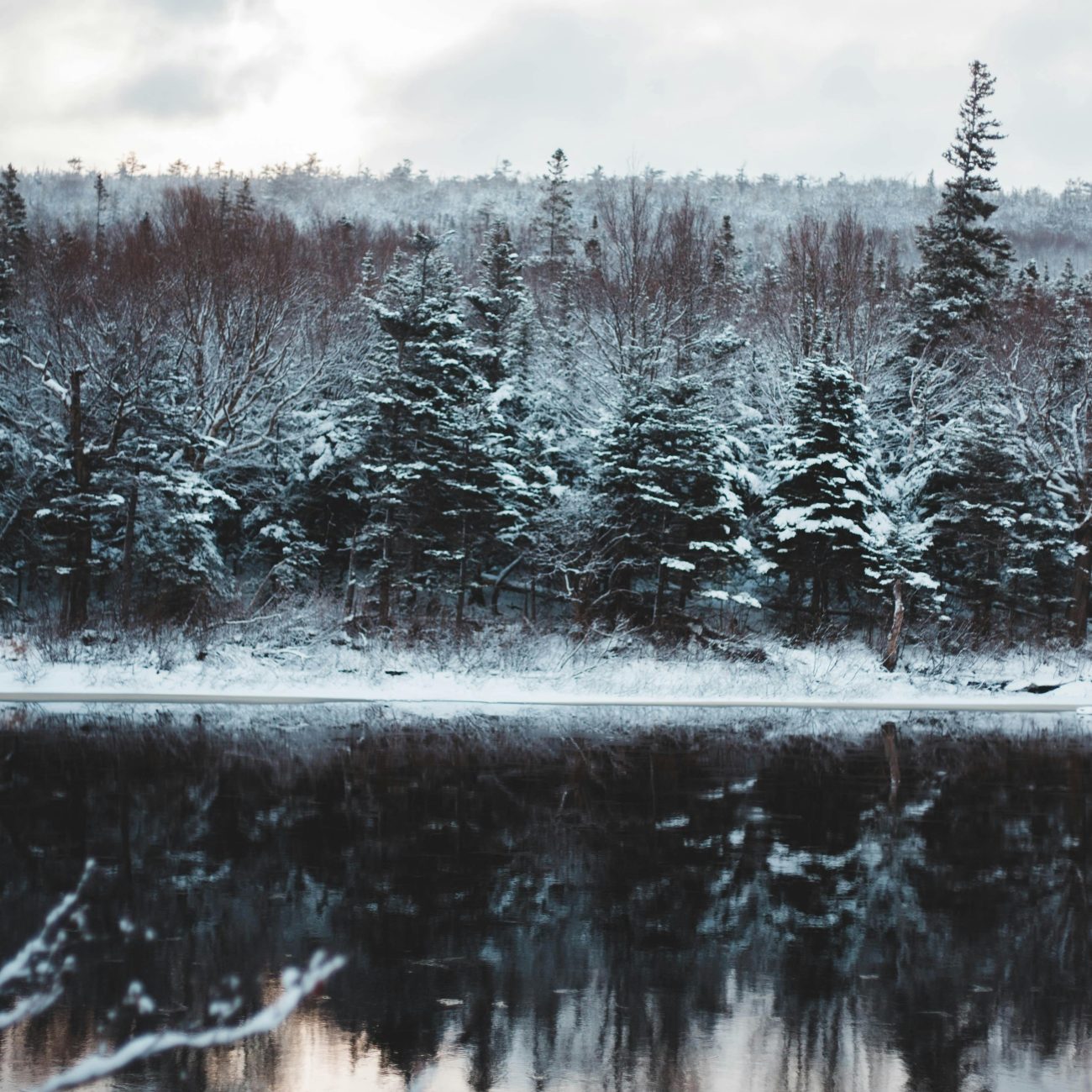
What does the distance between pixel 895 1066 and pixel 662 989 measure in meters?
1.55

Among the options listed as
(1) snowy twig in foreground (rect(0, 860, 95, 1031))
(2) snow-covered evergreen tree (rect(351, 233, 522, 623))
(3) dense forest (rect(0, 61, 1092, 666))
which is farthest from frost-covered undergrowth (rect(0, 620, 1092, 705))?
(1) snowy twig in foreground (rect(0, 860, 95, 1031))

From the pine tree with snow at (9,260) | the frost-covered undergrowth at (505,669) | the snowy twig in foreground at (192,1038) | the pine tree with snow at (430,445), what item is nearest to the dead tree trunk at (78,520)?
the pine tree with snow at (9,260)

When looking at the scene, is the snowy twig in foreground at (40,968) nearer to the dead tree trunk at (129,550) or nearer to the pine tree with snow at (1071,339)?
the dead tree trunk at (129,550)

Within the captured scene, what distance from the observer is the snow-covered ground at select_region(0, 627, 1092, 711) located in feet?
80.2

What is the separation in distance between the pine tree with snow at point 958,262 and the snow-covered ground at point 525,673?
15582 mm

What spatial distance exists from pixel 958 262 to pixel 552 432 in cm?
1581

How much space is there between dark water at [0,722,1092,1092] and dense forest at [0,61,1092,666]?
1458 cm

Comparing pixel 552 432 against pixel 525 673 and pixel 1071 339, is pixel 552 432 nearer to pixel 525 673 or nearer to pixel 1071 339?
pixel 525 673

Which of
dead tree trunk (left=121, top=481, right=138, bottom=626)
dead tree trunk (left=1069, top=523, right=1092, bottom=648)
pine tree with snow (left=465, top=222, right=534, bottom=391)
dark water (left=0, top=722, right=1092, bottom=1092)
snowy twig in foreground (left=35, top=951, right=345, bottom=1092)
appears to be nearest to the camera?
snowy twig in foreground (left=35, top=951, right=345, bottom=1092)

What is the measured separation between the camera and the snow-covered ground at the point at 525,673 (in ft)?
80.2

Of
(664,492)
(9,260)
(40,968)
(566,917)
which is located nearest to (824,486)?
(664,492)

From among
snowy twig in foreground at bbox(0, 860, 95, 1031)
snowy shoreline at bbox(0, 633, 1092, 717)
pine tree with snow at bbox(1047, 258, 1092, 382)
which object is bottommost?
snowy twig in foreground at bbox(0, 860, 95, 1031)

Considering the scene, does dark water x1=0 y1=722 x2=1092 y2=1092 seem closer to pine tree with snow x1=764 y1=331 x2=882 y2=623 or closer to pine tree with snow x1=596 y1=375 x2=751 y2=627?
pine tree with snow x1=596 y1=375 x2=751 y2=627

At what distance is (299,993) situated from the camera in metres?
6.85
